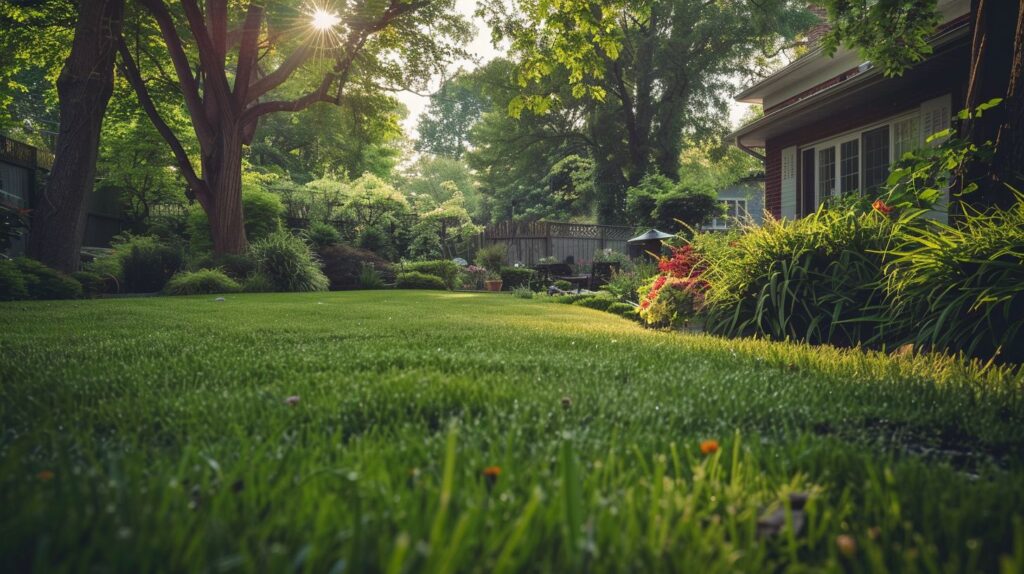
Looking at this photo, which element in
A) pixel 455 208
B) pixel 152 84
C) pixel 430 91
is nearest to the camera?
pixel 152 84

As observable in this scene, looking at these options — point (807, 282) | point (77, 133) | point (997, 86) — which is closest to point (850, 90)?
point (997, 86)

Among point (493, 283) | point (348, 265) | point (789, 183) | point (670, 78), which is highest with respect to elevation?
point (670, 78)

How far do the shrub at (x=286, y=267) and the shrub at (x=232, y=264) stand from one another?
0.19 m

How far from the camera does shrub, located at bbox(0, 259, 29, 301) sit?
782 cm

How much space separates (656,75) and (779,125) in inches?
706

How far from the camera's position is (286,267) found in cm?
1277

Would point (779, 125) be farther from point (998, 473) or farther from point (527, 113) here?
point (527, 113)

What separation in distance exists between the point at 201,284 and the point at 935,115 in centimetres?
1375

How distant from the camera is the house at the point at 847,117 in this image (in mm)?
9203

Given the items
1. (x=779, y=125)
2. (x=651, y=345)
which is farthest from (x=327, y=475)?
(x=779, y=125)

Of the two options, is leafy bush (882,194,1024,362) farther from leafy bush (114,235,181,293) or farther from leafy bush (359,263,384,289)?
leafy bush (114,235,181,293)

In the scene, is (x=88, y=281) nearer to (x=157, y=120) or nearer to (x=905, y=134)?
(x=157, y=120)

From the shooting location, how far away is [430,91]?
17.7 meters

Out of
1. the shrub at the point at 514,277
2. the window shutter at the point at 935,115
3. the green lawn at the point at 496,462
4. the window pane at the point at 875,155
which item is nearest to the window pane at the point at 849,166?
the window pane at the point at 875,155
